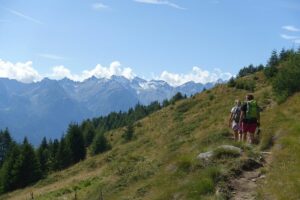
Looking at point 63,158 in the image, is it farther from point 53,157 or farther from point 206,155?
point 206,155

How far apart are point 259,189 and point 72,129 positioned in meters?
73.9

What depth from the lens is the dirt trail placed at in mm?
13086

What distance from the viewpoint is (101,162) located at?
171 ft

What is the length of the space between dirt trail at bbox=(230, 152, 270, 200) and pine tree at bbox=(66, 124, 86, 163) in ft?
234

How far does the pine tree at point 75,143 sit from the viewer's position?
8506 centimetres

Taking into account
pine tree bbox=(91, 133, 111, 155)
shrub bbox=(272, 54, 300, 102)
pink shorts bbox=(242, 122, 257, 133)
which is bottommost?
pine tree bbox=(91, 133, 111, 155)

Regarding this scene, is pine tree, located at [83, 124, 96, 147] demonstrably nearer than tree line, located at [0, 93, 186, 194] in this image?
No

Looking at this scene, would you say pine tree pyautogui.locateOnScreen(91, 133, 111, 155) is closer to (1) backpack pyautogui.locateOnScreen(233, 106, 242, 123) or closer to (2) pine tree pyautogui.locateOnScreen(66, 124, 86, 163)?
(2) pine tree pyautogui.locateOnScreen(66, 124, 86, 163)

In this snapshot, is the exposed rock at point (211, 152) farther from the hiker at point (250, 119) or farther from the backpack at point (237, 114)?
the backpack at point (237, 114)

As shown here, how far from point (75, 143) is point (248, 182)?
7411 centimetres

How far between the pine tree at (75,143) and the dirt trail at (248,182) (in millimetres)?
71382

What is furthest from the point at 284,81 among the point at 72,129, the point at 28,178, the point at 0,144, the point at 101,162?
the point at 0,144

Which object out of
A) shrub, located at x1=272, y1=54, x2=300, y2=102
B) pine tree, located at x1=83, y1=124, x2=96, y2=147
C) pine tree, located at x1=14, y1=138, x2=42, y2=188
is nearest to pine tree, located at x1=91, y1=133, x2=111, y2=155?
pine tree, located at x1=14, y1=138, x2=42, y2=188

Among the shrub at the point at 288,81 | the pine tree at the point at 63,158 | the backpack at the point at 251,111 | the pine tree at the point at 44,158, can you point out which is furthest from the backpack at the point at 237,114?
the pine tree at the point at 44,158
